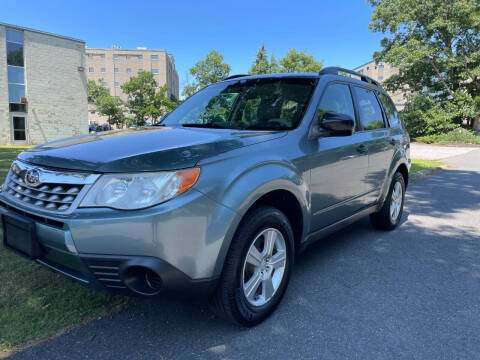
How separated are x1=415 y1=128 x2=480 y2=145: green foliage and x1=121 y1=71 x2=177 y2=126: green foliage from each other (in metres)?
28.6

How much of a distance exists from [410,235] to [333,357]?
2.87 m

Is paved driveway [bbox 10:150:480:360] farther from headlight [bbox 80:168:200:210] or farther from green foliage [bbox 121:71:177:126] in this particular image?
green foliage [bbox 121:71:177:126]

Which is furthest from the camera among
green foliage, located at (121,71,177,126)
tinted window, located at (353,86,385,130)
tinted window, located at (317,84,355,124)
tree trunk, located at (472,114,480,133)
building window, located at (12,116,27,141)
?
green foliage, located at (121,71,177,126)

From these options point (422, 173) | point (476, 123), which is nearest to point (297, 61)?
point (476, 123)

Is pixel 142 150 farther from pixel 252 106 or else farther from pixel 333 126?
pixel 333 126

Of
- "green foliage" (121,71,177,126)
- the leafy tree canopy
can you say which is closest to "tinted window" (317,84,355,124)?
the leafy tree canopy

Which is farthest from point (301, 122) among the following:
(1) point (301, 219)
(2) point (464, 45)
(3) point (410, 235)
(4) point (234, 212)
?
(2) point (464, 45)

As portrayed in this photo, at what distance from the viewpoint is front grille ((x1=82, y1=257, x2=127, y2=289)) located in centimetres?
180

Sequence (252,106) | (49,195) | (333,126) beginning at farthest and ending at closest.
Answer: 1. (252,106)
2. (333,126)
3. (49,195)

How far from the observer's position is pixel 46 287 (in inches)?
108

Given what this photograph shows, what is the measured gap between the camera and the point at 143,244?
1.76m

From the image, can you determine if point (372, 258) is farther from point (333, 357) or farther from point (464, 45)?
point (464, 45)

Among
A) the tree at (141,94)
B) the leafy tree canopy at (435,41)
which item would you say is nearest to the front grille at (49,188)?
the leafy tree canopy at (435,41)

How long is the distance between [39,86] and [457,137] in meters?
29.1
